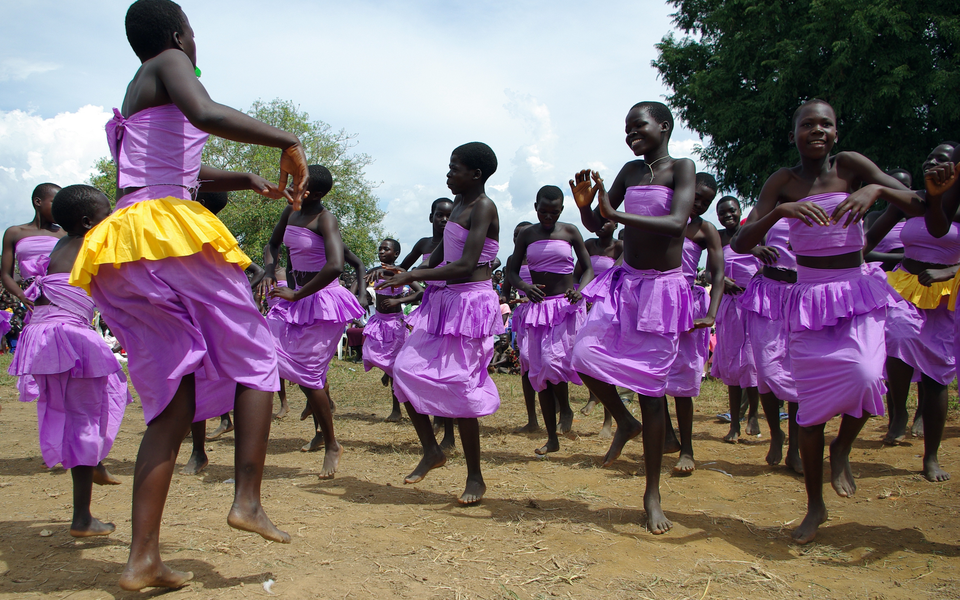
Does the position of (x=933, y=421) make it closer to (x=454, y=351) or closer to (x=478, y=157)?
(x=454, y=351)

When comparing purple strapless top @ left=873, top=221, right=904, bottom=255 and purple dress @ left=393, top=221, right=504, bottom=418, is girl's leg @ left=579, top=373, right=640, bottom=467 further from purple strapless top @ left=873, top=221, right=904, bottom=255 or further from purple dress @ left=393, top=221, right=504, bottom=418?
purple strapless top @ left=873, top=221, right=904, bottom=255

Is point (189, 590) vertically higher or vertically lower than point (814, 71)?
lower

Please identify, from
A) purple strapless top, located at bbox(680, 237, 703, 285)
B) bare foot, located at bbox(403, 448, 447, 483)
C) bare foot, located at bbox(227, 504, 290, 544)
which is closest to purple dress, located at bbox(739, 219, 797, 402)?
purple strapless top, located at bbox(680, 237, 703, 285)

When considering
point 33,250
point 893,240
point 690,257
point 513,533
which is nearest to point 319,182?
point 33,250

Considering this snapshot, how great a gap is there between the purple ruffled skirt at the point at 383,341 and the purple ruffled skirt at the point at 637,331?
3759 millimetres

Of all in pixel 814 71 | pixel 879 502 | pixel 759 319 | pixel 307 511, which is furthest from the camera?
pixel 814 71

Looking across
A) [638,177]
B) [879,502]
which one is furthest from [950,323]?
[638,177]

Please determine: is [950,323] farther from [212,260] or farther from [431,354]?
[212,260]

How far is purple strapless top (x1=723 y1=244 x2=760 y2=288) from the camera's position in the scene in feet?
20.9

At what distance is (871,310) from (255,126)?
302 centimetres

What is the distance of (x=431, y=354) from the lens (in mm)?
4246

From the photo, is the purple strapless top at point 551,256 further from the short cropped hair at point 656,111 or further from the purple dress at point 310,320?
the short cropped hair at point 656,111

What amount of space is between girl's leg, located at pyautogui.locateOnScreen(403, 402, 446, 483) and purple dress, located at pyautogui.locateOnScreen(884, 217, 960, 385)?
11.5 feet

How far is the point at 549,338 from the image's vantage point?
6.18m
